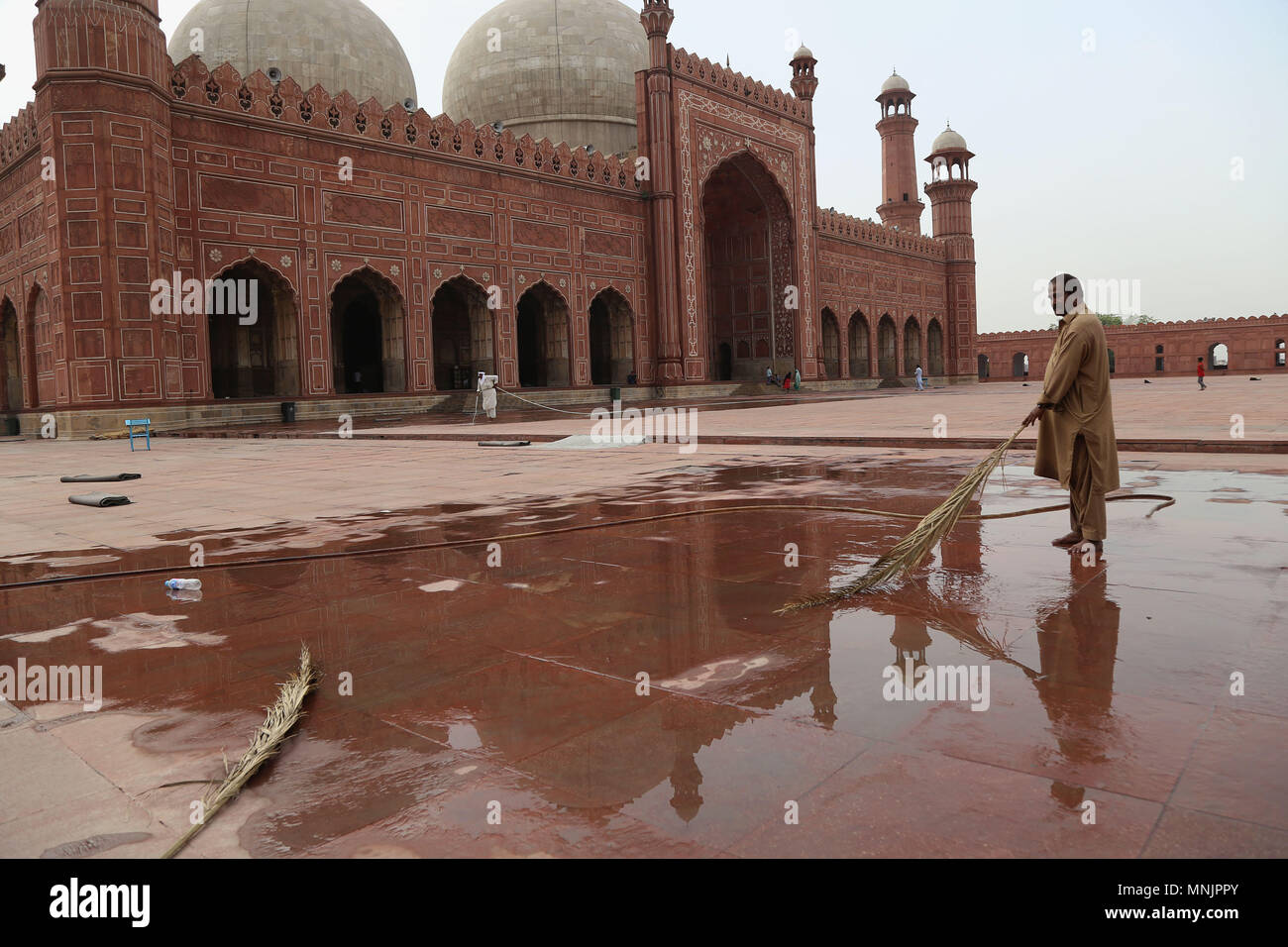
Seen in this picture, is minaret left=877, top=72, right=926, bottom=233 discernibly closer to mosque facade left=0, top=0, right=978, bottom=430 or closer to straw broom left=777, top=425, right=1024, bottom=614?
A: mosque facade left=0, top=0, right=978, bottom=430

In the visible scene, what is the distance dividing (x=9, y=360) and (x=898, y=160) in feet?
106

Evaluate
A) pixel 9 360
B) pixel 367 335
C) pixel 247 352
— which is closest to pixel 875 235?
pixel 367 335

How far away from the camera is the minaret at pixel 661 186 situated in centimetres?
2414

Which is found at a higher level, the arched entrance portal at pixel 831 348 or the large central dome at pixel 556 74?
the large central dome at pixel 556 74

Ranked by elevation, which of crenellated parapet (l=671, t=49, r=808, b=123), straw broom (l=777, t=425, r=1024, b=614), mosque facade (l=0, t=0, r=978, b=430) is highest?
crenellated parapet (l=671, t=49, r=808, b=123)

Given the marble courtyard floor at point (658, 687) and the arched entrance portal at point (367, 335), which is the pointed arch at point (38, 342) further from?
the marble courtyard floor at point (658, 687)

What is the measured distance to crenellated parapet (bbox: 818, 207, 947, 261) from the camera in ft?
104

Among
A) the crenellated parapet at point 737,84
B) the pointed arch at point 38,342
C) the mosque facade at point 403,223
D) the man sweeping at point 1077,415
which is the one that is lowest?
the man sweeping at point 1077,415

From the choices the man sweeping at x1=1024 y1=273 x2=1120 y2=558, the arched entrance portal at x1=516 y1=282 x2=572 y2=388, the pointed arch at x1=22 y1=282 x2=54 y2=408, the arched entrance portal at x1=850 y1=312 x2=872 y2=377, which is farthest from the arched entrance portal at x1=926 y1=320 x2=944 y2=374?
the man sweeping at x1=1024 y1=273 x2=1120 y2=558

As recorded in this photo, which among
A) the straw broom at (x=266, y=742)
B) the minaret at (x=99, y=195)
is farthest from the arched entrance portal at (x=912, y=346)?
the straw broom at (x=266, y=742)

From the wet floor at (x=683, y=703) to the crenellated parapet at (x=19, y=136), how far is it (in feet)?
53.4

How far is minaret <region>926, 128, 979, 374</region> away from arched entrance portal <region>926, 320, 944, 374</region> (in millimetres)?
324

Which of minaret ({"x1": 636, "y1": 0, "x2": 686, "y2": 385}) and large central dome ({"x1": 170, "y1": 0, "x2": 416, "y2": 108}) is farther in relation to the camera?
minaret ({"x1": 636, "y1": 0, "x2": 686, "y2": 385})
